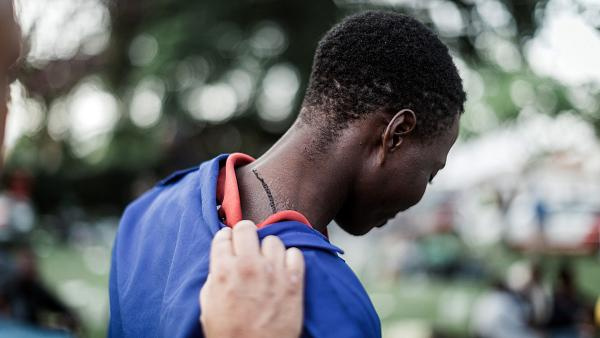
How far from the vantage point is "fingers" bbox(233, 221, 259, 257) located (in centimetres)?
159

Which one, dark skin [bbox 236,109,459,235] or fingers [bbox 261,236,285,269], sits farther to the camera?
dark skin [bbox 236,109,459,235]

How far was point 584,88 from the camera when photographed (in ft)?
15.5

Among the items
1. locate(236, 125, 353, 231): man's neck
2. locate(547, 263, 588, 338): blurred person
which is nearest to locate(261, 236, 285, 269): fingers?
locate(236, 125, 353, 231): man's neck

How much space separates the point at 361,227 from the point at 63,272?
14.1 metres

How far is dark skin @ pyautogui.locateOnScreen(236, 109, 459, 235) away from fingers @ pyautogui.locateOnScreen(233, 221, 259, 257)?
16cm

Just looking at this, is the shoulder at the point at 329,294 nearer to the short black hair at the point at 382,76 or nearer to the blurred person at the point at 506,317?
the short black hair at the point at 382,76

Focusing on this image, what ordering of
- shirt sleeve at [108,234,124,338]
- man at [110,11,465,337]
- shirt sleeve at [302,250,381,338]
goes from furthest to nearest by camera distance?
1. shirt sleeve at [108,234,124,338]
2. man at [110,11,465,337]
3. shirt sleeve at [302,250,381,338]

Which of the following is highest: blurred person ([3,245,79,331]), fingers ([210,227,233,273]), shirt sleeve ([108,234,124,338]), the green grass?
fingers ([210,227,233,273])

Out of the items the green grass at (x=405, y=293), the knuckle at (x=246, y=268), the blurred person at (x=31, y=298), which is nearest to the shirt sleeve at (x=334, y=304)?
the knuckle at (x=246, y=268)

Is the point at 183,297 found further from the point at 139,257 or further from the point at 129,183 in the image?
the point at 129,183

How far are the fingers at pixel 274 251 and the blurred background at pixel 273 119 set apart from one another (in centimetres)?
87

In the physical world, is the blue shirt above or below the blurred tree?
above

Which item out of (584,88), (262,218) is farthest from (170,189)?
(584,88)

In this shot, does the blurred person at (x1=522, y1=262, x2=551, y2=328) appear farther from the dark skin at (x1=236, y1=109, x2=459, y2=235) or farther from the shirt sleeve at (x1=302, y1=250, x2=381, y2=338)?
the shirt sleeve at (x1=302, y1=250, x2=381, y2=338)
